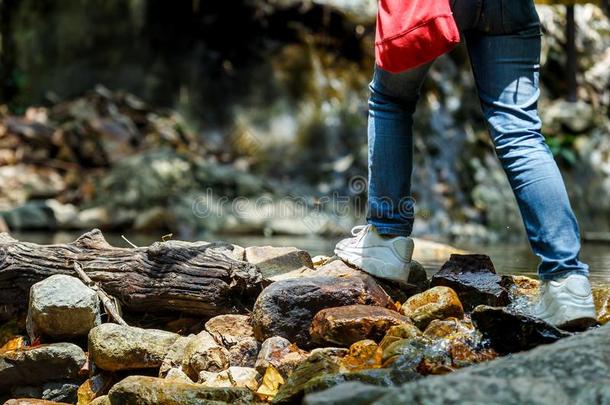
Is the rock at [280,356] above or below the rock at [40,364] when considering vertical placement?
above

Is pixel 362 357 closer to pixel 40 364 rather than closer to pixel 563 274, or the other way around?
pixel 563 274

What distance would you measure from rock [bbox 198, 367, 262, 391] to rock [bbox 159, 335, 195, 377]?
0.15 metres

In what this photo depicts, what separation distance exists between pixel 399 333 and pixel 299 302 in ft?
1.14

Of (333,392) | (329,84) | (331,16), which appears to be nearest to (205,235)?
(329,84)

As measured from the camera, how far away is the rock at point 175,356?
2094 millimetres

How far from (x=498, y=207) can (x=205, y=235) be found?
165 inches

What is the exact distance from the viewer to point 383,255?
2299 millimetres

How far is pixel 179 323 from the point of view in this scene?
2.39 m

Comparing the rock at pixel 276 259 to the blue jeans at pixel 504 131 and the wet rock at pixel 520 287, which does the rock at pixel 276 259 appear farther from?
the wet rock at pixel 520 287

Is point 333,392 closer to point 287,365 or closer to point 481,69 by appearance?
point 287,365

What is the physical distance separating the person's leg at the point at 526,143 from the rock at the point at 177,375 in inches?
42.2

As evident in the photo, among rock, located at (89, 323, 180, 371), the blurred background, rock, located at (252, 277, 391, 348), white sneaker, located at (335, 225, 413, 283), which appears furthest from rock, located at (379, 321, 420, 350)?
the blurred background

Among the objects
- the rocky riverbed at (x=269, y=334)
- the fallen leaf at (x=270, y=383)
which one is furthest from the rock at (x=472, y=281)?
the fallen leaf at (x=270, y=383)

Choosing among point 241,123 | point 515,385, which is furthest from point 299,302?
point 241,123
